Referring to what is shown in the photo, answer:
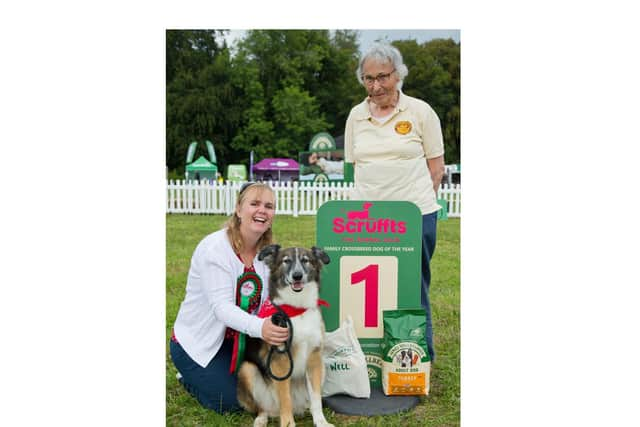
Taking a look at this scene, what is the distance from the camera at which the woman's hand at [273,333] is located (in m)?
2.50

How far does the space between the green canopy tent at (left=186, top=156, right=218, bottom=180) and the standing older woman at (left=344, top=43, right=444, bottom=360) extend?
2.83ft

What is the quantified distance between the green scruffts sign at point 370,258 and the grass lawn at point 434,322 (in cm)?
18

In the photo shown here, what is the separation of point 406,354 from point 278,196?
1.09 meters

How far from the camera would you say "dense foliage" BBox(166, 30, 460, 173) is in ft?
9.52

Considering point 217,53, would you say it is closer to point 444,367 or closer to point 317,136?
point 317,136

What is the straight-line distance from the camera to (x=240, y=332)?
268cm

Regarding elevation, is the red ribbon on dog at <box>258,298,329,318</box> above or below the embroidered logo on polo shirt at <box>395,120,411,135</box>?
below

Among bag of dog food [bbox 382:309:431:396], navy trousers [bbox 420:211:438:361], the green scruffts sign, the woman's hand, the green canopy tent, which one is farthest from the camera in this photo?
the green canopy tent

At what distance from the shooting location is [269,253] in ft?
8.45

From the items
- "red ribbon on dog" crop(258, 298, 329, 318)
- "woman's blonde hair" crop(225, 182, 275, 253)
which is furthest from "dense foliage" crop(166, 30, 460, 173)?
"red ribbon on dog" crop(258, 298, 329, 318)

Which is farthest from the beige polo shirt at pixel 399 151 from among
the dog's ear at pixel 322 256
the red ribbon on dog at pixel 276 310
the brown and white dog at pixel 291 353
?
the red ribbon on dog at pixel 276 310

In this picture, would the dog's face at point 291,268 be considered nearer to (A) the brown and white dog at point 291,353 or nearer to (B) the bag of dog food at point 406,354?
(A) the brown and white dog at point 291,353

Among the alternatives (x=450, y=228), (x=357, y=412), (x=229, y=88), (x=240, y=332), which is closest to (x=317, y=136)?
(x=229, y=88)

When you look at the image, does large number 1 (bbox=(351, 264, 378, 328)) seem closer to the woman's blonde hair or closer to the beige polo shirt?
the beige polo shirt
